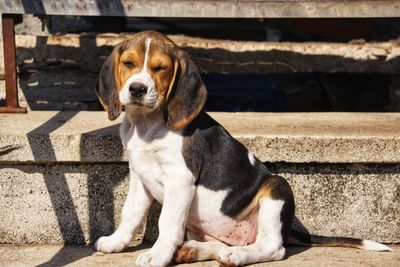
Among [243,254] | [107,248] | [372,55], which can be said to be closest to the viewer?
[243,254]

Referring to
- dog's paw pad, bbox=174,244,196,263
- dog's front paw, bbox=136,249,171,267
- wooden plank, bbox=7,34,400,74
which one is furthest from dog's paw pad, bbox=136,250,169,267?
wooden plank, bbox=7,34,400,74

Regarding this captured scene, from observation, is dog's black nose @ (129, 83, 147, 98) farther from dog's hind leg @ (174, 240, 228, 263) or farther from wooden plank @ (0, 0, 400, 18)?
wooden plank @ (0, 0, 400, 18)

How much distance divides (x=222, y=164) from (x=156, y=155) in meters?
0.36

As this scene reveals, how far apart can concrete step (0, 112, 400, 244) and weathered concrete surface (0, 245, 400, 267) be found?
0.56 feet

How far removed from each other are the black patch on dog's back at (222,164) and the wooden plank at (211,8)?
1064 millimetres

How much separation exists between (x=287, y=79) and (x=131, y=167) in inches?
187

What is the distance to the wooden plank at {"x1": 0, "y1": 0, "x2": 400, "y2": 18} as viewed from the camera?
5.21m

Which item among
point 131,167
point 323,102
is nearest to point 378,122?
point 131,167

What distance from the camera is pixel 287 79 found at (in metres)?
8.99

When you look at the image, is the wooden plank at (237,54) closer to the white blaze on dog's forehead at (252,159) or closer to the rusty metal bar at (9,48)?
the rusty metal bar at (9,48)

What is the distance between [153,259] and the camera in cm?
418

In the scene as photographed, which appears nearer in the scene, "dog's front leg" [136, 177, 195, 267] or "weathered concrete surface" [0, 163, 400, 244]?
"dog's front leg" [136, 177, 195, 267]

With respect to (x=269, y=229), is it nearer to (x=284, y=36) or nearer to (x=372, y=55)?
(x=372, y=55)

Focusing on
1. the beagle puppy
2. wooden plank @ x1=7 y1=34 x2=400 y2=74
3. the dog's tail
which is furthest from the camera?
wooden plank @ x1=7 y1=34 x2=400 y2=74
